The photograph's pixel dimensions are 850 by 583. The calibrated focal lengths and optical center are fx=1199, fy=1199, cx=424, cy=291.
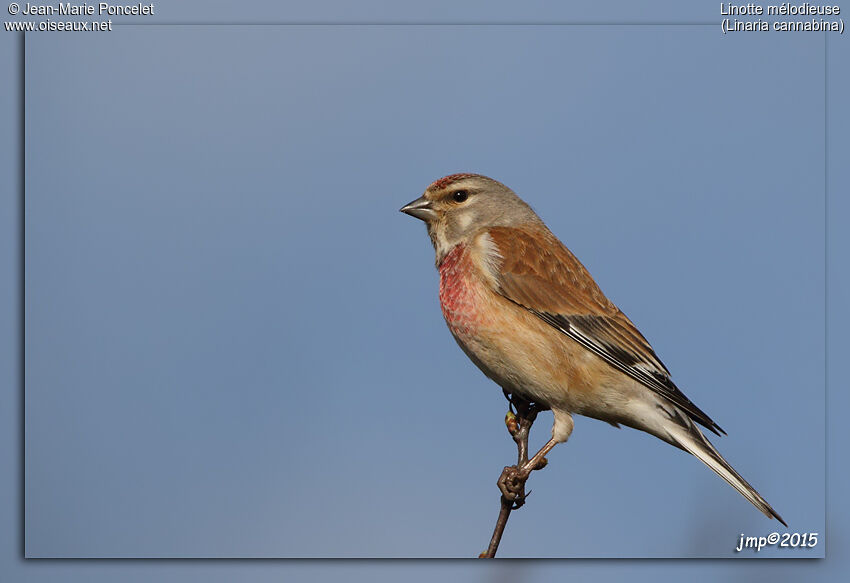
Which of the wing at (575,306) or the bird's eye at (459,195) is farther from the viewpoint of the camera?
the bird's eye at (459,195)

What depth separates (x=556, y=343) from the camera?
4527mm

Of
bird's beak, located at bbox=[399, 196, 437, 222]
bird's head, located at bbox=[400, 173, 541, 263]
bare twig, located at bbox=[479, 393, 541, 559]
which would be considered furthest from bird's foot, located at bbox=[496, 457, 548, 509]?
bird's beak, located at bbox=[399, 196, 437, 222]

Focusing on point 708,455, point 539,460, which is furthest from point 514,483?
point 708,455

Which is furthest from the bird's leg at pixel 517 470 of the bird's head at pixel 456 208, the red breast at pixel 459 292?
the bird's head at pixel 456 208

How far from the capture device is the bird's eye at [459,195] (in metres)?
4.87

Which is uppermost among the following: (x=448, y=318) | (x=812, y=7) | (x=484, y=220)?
(x=812, y=7)

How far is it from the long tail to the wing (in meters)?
0.05

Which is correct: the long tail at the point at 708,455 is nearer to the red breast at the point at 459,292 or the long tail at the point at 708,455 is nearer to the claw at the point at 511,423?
the claw at the point at 511,423

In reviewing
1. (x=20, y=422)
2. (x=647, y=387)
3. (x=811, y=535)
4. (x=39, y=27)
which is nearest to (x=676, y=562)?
(x=811, y=535)

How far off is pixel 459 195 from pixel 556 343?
0.77 metres

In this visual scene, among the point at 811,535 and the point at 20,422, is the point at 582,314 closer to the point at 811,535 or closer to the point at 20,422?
the point at 811,535

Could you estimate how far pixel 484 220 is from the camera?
4.87 meters

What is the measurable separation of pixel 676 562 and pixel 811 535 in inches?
23.0

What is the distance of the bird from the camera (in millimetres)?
4438
